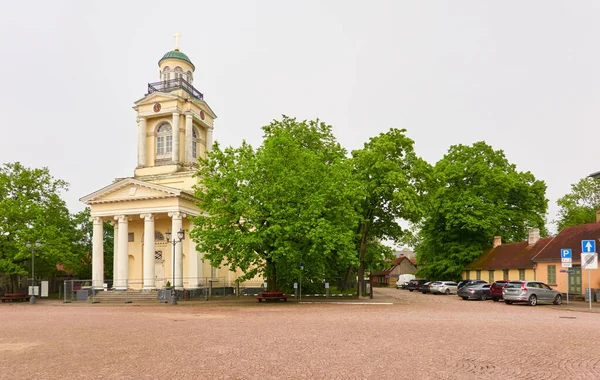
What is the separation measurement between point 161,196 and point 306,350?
30402 mm

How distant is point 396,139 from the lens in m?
38.6

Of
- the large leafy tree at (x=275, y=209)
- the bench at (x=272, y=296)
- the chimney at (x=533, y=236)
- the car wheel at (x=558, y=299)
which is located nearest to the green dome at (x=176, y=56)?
the large leafy tree at (x=275, y=209)

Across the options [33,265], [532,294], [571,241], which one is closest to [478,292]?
[532,294]

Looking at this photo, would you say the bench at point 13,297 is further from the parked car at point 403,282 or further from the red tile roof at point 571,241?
the parked car at point 403,282

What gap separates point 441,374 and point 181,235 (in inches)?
1149

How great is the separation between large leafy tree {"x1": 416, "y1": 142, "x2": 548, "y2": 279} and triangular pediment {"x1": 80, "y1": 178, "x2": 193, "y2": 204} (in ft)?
77.3

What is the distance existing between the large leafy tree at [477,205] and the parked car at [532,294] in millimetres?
17060

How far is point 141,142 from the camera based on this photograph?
45.8 meters

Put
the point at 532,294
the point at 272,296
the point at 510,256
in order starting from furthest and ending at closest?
the point at 510,256 → the point at 272,296 → the point at 532,294

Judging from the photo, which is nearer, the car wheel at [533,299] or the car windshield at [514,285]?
the car wheel at [533,299]

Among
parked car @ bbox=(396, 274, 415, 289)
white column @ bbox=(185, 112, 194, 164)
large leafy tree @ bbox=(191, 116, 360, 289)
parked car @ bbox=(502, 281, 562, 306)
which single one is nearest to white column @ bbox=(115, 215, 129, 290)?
white column @ bbox=(185, 112, 194, 164)

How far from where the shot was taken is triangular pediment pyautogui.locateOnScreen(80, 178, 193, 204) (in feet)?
129

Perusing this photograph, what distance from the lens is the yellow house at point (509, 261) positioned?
4306 centimetres

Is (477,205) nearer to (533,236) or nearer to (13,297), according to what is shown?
(533,236)
